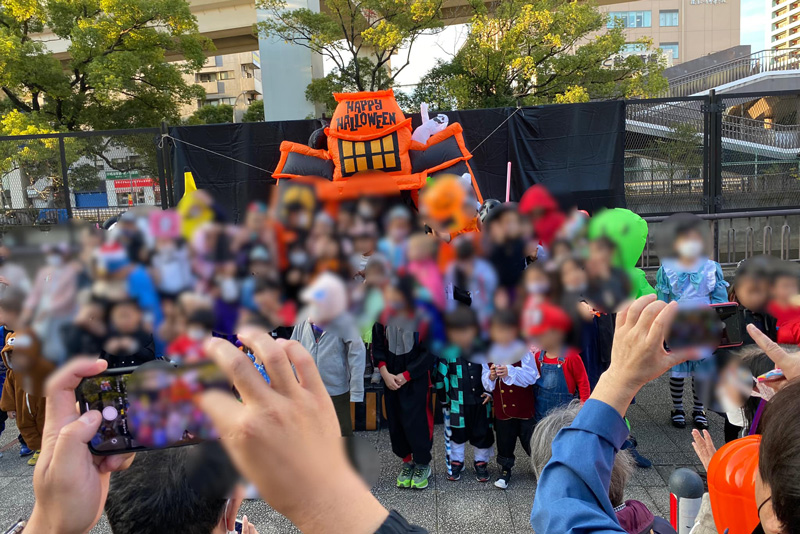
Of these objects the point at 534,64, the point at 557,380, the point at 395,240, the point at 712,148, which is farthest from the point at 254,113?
the point at 395,240

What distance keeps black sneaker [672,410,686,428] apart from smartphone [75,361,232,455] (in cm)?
375

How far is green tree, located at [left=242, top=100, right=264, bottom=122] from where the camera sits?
11367 mm

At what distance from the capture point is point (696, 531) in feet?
5.29

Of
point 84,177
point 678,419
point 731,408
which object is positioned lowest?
point 678,419

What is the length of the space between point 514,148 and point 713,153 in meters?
1.90

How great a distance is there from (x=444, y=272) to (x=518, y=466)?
2.79 m

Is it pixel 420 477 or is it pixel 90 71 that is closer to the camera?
pixel 420 477

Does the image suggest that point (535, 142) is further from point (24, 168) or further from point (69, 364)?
point (69, 364)

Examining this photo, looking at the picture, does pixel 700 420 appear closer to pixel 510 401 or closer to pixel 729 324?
pixel 510 401

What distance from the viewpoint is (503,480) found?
3283 millimetres

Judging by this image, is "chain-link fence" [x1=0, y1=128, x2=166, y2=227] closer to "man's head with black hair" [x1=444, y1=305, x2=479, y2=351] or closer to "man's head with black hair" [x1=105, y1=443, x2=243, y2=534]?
"man's head with black hair" [x1=105, y1=443, x2=243, y2=534]

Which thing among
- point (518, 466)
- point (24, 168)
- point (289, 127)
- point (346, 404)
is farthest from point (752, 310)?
point (289, 127)

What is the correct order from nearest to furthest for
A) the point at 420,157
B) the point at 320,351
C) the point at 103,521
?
the point at 320,351 → the point at 103,521 → the point at 420,157

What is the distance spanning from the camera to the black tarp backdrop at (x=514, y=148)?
446cm
